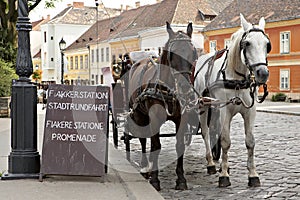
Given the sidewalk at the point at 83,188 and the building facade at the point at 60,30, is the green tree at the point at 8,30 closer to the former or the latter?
the sidewalk at the point at 83,188

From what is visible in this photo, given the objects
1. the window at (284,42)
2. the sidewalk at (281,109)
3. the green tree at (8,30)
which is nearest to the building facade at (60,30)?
the window at (284,42)

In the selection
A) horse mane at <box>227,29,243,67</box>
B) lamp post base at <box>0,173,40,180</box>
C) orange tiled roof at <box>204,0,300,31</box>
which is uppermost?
orange tiled roof at <box>204,0,300,31</box>

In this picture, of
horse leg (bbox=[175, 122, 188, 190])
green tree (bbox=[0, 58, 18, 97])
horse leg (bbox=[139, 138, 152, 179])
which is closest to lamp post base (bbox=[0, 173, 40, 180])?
horse leg (bbox=[139, 138, 152, 179])

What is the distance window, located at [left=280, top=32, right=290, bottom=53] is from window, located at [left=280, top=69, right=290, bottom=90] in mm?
1397

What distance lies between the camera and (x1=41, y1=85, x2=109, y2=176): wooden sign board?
665 centimetres

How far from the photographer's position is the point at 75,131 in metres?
6.73

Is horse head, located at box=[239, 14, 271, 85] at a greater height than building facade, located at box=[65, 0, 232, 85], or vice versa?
building facade, located at box=[65, 0, 232, 85]

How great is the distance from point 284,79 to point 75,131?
30689 mm

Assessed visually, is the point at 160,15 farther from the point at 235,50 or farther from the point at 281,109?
the point at 235,50

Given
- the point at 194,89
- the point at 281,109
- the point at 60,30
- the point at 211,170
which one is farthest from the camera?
the point at 60,30

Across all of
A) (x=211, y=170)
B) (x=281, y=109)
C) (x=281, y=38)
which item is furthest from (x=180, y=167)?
(x=281, y=38)

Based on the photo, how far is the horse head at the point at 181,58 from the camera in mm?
6121

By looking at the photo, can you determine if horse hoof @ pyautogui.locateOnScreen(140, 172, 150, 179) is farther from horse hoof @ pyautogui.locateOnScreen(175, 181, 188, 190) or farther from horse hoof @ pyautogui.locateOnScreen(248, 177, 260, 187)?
horse hoof @ pyautogui.locateOnScreen(248, 177, 260, 187)

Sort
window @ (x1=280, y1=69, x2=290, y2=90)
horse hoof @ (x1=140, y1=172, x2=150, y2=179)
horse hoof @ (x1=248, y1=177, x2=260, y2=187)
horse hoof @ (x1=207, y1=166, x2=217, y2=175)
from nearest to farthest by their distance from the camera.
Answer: horse hoof @ (x1=248, y1=177, x2=260, y2=187) < horse hoof @ (x1=140, y1=172, x2=150, y2=179) < horse hoof @ (x1=207, y1=166, x2=217, y2=175) < window @ (x1=280, y1=69, x2=290, y2=90)
